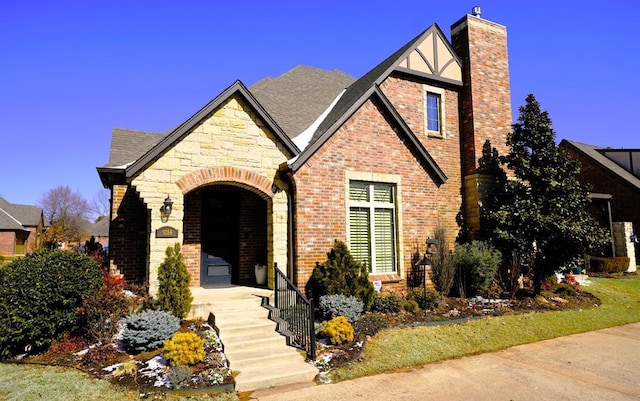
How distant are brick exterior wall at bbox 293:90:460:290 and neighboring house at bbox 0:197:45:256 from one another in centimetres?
4027

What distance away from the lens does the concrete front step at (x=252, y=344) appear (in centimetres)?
590

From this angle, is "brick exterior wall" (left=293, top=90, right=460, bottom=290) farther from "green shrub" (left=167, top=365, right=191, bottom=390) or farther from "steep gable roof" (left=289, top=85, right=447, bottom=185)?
"green shrub" (left=167, top=365, right=191, bottom=390)

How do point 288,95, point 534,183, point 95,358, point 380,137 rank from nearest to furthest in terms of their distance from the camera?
point 95,358, point 380,137, point 534,183, point 288,95

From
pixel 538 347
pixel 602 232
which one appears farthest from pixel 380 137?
pixel 602 232

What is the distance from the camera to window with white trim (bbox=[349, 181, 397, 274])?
10461 millimetres

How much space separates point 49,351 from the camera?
696cm

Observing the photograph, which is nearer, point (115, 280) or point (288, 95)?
point (115, 280)

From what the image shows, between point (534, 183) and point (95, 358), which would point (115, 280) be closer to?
point (95, 358)

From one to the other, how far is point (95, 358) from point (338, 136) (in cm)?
736

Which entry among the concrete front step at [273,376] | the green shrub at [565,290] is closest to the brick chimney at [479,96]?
the green shrub at [565,290]

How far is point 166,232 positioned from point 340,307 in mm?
4234

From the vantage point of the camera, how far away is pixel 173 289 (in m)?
7.61

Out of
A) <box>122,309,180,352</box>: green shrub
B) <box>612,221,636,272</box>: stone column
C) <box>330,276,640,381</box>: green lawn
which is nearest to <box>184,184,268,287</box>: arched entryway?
<box>122,309,180,352</box>: green shrub

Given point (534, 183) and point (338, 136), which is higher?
point (338, 136)
